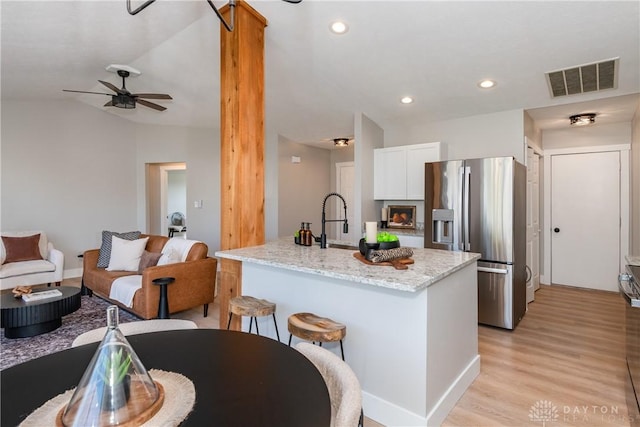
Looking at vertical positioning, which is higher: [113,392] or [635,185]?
[635,185]

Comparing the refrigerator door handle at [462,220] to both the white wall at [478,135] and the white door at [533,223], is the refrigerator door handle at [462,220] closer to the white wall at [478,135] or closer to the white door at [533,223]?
the white wall at [478,135]

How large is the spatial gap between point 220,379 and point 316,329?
75 cm

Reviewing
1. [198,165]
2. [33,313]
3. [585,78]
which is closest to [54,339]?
[33,313]

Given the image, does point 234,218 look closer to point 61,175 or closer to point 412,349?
point 412,349

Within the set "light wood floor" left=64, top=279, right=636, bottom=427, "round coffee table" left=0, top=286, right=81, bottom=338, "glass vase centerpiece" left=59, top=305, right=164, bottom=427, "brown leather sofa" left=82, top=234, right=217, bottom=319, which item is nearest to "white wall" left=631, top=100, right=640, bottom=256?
"light wood floor" left=64, top=279, right=636, bottom=427

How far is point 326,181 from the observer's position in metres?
7.32

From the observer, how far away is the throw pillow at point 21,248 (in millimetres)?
4543

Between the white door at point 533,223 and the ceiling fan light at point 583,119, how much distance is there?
0.60 m

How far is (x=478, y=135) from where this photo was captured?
443 cm

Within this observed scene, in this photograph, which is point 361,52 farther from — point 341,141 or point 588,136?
point 588,136

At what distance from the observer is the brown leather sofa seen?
3.31 m

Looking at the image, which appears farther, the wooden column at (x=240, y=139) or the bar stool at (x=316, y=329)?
the wooden column at (x=240, y=139)

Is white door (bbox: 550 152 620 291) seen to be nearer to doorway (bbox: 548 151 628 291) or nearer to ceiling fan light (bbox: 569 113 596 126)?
doorway (bbox: 548 151 628 291)

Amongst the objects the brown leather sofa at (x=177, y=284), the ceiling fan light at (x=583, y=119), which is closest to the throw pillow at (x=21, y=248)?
the brown leather sofa at (x=177, y=284)
